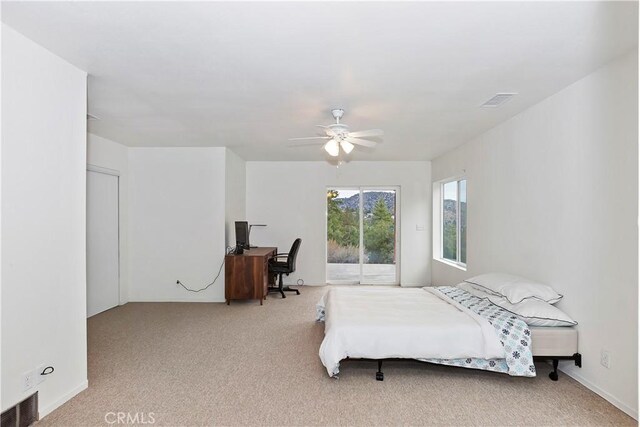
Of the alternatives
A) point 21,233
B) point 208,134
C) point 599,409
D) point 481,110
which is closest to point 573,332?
point 599,409

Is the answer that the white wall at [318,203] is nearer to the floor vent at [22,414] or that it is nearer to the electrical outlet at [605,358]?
the electrical outlet at [605,358]

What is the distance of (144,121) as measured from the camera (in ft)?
14.5

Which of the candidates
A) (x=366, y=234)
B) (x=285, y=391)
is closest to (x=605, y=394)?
(x=285, y=391)

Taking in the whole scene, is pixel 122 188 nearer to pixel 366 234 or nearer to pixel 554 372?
pixel 366 234

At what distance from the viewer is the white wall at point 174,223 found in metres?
5.99

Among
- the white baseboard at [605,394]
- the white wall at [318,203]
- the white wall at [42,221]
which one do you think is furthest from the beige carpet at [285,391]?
the white wall at [318,203]

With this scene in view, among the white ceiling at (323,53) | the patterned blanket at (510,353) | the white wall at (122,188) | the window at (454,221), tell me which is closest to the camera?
the white ceiling at (323,53)

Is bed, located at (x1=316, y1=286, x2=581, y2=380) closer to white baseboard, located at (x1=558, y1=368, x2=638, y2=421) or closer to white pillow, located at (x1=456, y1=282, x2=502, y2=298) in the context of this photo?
white baseboard, located at (x1=558, y1=368, x2=638, y2=421)

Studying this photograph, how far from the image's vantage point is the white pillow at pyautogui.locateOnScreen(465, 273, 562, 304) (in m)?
3.30

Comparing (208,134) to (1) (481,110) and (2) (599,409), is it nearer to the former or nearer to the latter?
(1) (481,110)

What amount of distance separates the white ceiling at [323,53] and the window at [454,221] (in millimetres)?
2018

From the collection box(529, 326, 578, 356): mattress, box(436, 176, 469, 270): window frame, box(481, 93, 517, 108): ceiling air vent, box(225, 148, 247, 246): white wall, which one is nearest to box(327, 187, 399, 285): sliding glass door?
box(436, 176, 469, 270): window frame

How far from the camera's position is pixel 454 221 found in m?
6.40

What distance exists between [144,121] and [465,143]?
14.0 ft
